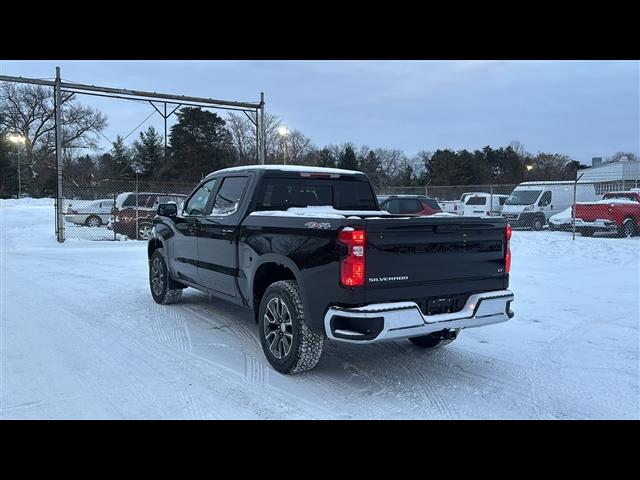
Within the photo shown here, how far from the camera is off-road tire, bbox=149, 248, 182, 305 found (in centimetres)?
752

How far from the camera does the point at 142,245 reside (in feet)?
55.8

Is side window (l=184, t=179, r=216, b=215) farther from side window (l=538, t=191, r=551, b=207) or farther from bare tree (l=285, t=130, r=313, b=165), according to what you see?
bare tree (l=285, t=130, r=313, b=165)

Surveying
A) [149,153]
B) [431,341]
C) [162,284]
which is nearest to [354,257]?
[431,341]

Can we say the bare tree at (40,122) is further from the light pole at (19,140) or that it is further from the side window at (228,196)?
the side window at (228,196)

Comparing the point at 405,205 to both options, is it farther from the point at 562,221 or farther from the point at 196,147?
the point at 196,147

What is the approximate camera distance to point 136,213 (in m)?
18.8

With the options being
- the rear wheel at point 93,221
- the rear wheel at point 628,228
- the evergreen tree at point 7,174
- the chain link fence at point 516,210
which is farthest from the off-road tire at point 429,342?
the evergreen tree at point 7,174

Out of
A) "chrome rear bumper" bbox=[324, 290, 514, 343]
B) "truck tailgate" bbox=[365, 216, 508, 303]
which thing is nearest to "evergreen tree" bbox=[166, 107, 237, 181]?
"truck tailgate" bbox=[365, 216, 508, 303]

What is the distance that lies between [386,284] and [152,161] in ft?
171

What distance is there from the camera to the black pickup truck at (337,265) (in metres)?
3.95

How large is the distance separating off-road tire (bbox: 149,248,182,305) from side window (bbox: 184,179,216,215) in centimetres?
104

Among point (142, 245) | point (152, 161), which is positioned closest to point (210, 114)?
point (152, 161)

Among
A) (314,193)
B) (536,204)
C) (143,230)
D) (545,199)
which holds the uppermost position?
(545,199)

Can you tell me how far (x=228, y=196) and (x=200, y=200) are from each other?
2.91 ft
